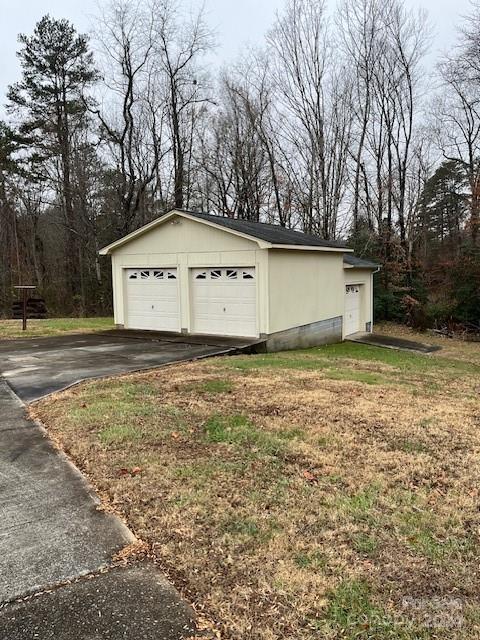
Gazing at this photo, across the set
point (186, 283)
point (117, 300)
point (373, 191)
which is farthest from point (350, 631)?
point (373, 191)

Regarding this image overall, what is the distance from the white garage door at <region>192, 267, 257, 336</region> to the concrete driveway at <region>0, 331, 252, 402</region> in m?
0.58

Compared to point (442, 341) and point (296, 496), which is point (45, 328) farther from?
A: point (442, 341)

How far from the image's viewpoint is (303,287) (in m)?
13.6

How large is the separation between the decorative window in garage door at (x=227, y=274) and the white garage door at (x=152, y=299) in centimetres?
96

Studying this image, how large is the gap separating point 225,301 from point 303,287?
7.80ft

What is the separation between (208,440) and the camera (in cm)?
471

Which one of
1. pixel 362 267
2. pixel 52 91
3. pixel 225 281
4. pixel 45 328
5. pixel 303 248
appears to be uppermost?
pixel 52 91

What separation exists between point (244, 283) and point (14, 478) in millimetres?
9104

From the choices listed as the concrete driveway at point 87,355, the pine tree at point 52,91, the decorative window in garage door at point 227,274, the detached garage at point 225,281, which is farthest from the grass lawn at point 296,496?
the pine tree at point 52,91

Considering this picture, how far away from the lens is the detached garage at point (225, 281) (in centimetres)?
1227

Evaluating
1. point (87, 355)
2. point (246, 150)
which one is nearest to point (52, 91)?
point (246, 150)

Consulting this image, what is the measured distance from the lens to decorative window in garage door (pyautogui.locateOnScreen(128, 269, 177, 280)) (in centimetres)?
1385

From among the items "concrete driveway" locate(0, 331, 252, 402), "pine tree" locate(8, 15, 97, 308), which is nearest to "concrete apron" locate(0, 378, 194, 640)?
"concrete driveway" locate(0, 331, 252, 402)

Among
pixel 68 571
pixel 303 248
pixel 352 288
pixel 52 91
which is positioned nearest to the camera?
pixel 68 571
